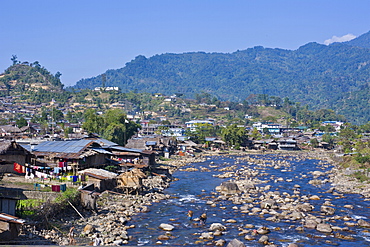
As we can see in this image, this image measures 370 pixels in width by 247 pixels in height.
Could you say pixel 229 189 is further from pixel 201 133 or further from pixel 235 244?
pixel 201 133

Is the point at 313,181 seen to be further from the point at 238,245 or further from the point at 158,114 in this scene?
the point at 158,114

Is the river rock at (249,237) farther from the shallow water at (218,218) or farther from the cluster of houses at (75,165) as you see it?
the cluster of houses at (75,165)

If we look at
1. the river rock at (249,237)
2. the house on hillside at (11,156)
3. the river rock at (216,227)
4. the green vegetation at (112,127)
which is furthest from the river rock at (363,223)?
the green vegetation at (112,127)

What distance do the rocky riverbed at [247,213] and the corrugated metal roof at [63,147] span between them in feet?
19.7

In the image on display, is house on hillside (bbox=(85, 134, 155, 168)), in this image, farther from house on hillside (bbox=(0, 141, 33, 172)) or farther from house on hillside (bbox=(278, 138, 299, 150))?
house on hillside (bbox=(278, 138, 299, 150))

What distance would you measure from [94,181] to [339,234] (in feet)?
56.9

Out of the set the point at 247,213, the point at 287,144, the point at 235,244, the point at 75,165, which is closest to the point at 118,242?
the point at 235,244

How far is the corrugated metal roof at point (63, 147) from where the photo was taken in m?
32.9

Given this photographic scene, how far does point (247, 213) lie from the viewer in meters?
26.9

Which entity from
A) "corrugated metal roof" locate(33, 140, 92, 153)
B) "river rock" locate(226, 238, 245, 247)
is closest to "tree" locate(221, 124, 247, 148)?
"corrugated metal roof" locate(33, 140, 92, 153)

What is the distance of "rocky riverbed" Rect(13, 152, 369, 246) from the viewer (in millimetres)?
20500

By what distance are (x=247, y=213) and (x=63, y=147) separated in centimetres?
1695

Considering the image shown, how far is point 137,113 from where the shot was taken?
165750mm

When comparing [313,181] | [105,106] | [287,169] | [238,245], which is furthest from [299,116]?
[238,245]
